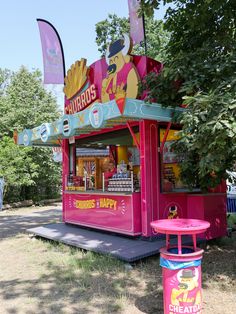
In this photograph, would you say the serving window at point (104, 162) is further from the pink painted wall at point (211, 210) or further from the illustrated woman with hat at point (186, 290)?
the illustrated woman with hat at point (186, 290)

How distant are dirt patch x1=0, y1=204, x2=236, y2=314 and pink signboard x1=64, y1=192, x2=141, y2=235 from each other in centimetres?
102

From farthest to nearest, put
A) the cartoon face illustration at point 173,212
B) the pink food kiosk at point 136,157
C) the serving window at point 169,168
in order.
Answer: the serving window at point 169,168 → the cartoon face illustration at point 173,212 → the pink food kiosk at point 136,157

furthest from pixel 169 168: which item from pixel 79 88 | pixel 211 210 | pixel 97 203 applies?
pixel 79 88

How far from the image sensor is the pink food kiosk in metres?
6.47

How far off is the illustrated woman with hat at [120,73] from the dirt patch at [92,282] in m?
3.38

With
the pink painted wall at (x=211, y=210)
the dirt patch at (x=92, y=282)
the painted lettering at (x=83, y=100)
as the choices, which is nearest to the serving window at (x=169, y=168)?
the pink painted wall at (x=211, y=210)

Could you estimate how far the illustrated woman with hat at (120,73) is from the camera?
6.88 metres

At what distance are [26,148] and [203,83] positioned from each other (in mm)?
13418

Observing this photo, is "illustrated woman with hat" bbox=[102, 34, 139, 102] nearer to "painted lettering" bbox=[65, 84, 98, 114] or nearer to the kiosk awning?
"painted lettering" bbox=[65, 84, 98, 114]

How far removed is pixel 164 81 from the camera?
5852 mm

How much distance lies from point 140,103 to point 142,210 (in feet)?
7.42

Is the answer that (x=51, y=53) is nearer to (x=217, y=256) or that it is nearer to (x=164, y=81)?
(x=164, y=81)

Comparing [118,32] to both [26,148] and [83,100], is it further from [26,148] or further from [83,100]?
→ [83,100]

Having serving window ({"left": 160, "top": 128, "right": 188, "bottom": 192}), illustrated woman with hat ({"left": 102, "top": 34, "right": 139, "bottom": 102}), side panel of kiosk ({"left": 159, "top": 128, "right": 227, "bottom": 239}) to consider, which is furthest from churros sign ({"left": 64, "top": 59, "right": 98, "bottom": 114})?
side panel of kiosk ({"left": 159, "top": 128, "right": 227, "bottom": 239})
